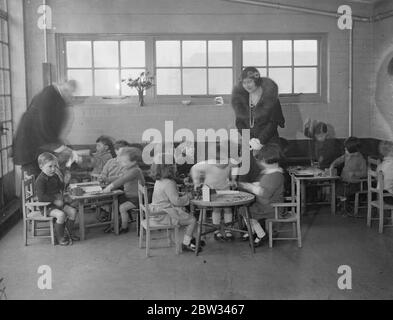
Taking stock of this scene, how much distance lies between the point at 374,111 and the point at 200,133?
2919 mm

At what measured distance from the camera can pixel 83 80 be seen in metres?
9.31

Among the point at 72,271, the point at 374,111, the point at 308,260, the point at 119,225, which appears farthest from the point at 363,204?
the point at 72,271

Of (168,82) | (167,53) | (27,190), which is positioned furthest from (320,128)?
(27,190)

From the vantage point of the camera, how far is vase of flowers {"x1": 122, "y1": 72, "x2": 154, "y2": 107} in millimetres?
9062

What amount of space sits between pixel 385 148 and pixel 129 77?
14.0 ft

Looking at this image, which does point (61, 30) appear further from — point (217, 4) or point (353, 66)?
point (353, 66)

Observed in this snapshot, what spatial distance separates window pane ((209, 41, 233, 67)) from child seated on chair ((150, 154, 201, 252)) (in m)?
3.49

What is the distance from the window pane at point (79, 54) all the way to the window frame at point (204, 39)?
7 centimetres

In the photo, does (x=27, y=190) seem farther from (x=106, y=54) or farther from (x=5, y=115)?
(x=106, y=54)

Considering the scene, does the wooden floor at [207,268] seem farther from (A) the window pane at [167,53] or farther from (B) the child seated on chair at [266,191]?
(A) the window pane at [167,53]

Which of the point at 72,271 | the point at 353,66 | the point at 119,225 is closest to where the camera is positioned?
the point at 72,271

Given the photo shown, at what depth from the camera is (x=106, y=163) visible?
786 centimetres
